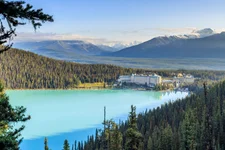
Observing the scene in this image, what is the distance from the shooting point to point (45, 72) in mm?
90250

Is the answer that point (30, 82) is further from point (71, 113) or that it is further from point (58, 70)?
point (71, 113)

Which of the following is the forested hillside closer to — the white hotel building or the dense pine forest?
the dense pine forest

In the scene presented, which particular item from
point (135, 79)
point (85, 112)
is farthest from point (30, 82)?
point (85, 112)

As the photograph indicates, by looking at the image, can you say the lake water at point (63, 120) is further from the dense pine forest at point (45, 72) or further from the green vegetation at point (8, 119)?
the dense pine forest at point (45, 72)

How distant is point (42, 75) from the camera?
8806cm

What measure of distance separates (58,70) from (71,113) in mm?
50113

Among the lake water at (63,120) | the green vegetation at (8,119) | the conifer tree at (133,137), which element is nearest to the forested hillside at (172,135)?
the conifer tree at (133,137)

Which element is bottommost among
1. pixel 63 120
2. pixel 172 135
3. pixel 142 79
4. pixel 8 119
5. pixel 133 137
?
pixel 63 120

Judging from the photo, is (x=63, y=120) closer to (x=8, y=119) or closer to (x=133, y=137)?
(x=133, y=137)

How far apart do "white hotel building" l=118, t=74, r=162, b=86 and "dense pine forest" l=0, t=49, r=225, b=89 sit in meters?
3.20

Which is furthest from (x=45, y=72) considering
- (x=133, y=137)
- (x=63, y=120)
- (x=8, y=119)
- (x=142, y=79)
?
(x=8, y=119)

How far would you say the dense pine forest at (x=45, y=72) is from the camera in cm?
8259

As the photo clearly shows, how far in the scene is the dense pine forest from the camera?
82.6 metres

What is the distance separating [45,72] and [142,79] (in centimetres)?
2949
